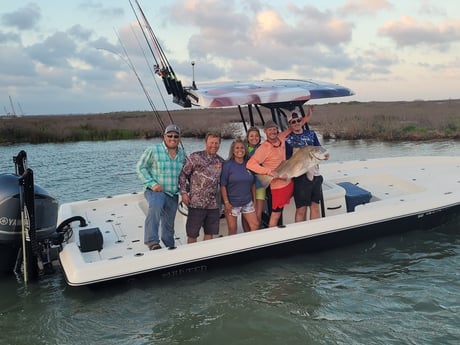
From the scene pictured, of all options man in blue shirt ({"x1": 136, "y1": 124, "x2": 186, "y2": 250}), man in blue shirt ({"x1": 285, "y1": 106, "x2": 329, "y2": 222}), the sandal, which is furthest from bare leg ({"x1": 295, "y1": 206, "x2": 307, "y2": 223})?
the sandal

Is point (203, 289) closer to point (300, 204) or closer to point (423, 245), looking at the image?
point (300, 204)

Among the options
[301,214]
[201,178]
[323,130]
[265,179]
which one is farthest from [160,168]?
[323,130]

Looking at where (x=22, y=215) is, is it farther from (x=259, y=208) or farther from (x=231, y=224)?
(x=259, y=208)

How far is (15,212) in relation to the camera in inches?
189

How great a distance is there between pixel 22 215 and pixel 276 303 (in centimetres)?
280

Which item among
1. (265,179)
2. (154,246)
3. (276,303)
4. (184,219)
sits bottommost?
(276,303)

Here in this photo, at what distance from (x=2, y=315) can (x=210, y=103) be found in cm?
311

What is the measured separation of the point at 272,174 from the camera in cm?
507

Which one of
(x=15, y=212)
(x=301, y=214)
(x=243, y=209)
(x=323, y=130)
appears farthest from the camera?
(x=323, y=130)

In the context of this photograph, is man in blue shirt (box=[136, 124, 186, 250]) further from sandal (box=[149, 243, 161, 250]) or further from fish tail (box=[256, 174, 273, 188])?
fish tail (box=[256, 174, 273, 188])

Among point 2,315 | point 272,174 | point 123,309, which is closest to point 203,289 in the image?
point 123,309

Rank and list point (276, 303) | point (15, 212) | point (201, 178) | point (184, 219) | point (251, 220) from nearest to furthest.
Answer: point (276, 303), point (15, 212), point (201, 178), point (251, 220), point (184, 219)

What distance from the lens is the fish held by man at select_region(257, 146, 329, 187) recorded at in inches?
198

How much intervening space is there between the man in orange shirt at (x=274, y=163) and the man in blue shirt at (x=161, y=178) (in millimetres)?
832
